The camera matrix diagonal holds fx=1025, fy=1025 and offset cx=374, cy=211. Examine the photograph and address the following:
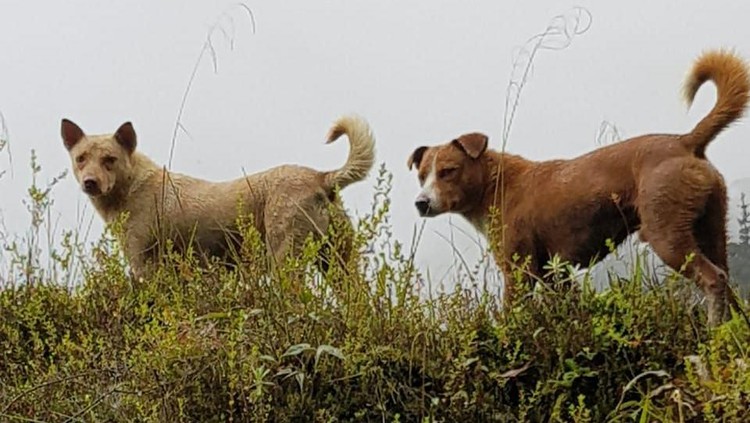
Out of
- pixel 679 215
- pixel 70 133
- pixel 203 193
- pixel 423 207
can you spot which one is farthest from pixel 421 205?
pixel 70 133

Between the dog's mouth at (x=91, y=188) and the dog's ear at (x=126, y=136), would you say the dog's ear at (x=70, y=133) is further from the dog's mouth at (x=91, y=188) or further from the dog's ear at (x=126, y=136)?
the dog's mouth at (x=91, y=188)

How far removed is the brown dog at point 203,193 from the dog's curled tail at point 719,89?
140 centimetres

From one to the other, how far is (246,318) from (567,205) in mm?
1048

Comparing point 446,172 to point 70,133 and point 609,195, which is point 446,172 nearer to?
point 609,195

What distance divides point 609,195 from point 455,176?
2.11 ft

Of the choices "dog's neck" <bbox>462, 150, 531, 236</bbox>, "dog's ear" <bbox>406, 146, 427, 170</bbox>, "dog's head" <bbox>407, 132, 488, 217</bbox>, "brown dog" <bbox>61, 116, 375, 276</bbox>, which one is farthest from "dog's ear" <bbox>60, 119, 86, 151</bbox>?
"dog's neck" <bbox>462, 150, 531, 236</bbox>

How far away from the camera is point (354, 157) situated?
3750mm

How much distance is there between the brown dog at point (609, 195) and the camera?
2.42 metres

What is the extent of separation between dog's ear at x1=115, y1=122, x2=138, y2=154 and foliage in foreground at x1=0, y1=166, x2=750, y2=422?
59.6 inches

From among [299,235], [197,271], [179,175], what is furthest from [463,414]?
[179,175]

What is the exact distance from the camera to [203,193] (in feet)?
12.6

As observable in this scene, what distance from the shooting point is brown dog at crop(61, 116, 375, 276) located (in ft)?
11.9

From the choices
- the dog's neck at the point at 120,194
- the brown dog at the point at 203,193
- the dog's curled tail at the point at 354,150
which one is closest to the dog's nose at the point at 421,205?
the brown dog at the point at 203,193

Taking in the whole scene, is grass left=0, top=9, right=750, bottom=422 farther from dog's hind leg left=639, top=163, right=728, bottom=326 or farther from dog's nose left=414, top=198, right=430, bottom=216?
dog's nose left=414, top=198, right=430, bottom=216
